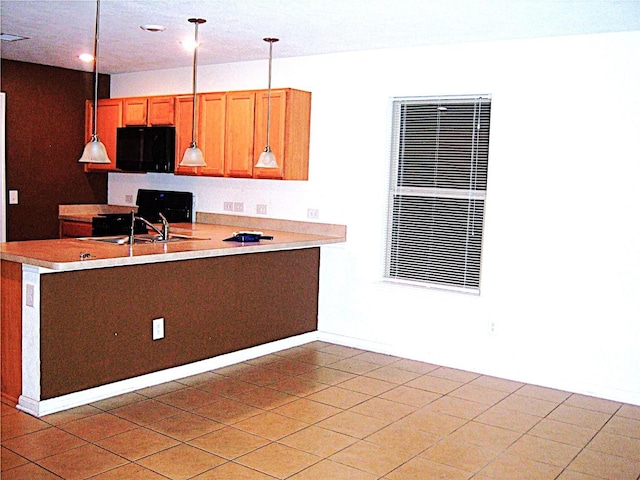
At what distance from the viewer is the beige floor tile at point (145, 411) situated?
3898 mm

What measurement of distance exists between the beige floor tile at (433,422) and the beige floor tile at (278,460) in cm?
76

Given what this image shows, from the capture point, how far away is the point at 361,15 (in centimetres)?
426

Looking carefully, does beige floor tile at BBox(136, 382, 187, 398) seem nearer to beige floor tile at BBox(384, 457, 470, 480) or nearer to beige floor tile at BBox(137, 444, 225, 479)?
beige floor tile at BBox(137, 444, 225, 479)

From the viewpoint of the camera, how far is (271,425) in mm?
3865

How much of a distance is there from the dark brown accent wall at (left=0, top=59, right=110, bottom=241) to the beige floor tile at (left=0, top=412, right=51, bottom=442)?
3265mm

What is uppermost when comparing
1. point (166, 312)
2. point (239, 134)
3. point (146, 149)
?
point (239, 134)

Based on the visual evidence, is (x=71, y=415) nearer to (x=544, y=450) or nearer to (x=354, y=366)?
(x=354, y=366)

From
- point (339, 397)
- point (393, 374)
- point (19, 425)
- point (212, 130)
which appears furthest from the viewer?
point (212, 130)

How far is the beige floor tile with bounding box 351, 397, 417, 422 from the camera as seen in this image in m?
4.08

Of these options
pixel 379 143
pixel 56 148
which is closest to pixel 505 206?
pixel 379 143

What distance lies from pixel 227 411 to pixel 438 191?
7.82 ft

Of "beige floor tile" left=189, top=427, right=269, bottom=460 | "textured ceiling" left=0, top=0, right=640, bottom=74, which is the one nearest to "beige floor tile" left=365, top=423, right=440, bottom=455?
"beige floor tile" left=189, top=427, right=269, bottom=460

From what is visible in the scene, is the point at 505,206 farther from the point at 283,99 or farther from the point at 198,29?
the point at 198,29

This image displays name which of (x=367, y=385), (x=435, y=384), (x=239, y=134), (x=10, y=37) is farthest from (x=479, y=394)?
(x=10, y=37)
